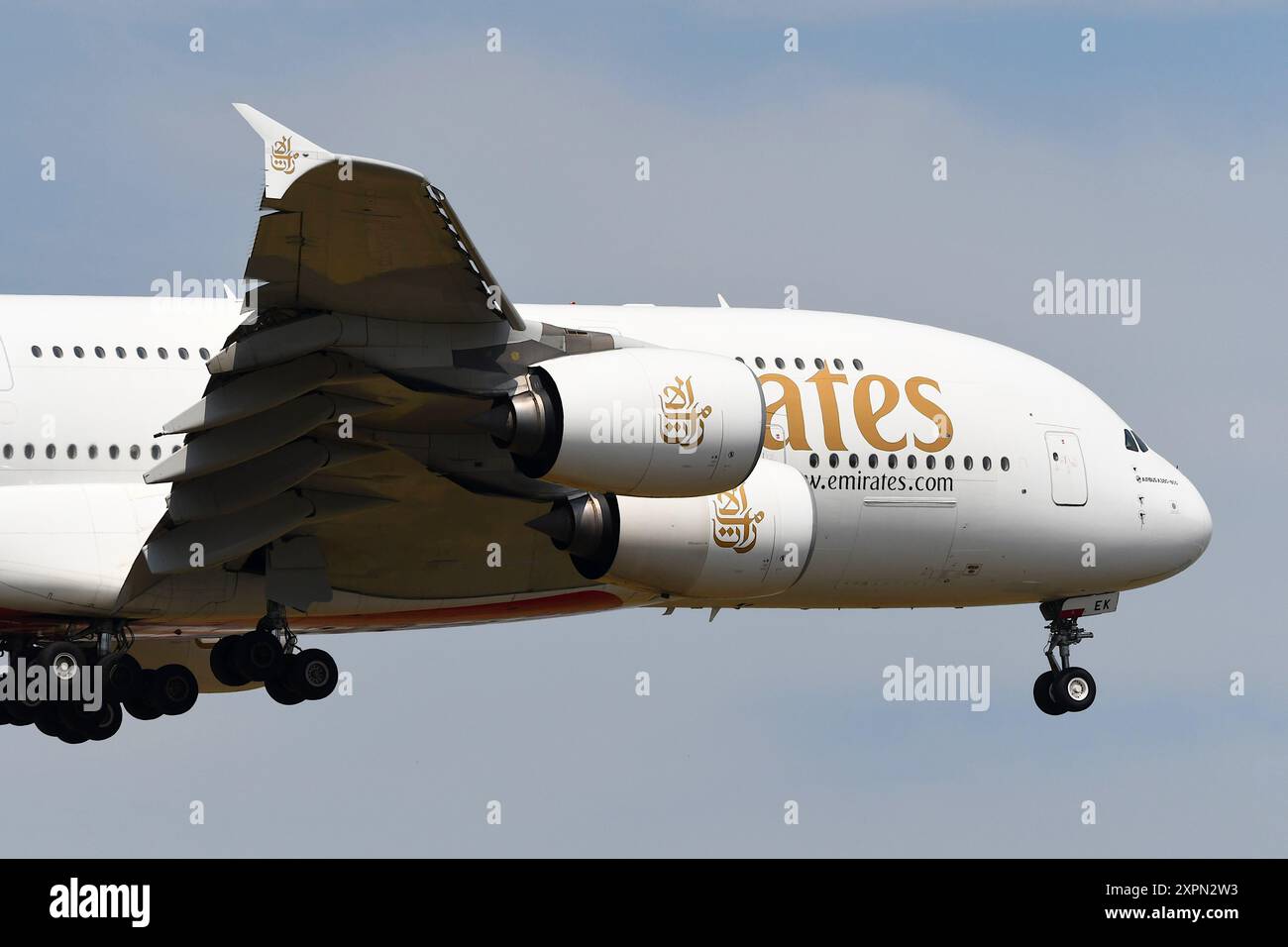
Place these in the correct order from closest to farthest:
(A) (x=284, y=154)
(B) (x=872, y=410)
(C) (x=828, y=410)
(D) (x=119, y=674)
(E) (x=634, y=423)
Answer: (A) (x=284, y=154)
(E) (x=634, y=423)
(D) (x=119, y=674)
(C) (x=828, y=410)
(B) (x=872, y=410)

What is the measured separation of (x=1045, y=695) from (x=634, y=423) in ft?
30.1

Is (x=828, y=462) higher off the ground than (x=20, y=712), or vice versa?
(x=828, y=462)

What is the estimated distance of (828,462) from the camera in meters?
26.2

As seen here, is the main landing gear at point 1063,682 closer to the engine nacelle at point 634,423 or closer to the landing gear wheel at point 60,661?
the engine nacelle at point 634,423

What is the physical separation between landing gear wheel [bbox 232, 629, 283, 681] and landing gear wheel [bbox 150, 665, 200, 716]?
4.00 m

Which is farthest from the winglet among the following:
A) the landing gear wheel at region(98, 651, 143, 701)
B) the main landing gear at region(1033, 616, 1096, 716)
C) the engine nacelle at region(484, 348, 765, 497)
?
the main landing gear at region(1033, 616, 1096, 716)

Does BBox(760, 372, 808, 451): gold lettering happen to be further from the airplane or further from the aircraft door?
the aircraft door

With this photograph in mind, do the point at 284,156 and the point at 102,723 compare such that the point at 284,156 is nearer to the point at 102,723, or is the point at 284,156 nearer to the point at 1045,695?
the point at 102,723

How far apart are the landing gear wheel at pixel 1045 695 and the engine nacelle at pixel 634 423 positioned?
797 centimetres

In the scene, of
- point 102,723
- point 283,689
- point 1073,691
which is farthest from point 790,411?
point 102,723

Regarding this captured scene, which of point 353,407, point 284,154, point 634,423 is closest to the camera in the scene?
point 284,154

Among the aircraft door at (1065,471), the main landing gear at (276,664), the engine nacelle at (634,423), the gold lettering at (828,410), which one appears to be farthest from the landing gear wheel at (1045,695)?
the main landing gear at (276,664)

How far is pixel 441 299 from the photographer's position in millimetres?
22078

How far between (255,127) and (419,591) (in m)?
7.91
